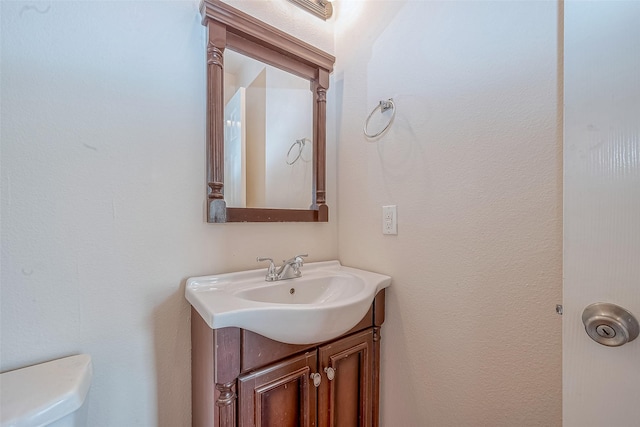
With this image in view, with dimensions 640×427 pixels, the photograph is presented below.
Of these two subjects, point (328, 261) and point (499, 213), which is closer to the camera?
point (499, 213)

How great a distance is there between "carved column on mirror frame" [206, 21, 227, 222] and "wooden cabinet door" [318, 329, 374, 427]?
63cm

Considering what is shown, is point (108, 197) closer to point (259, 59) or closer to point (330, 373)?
point (259, 59)

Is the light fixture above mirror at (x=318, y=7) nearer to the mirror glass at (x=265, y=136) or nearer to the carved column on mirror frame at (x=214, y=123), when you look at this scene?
the mirror glass at (x=265, y=136)

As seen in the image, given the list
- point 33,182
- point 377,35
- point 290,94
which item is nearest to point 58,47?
point 33,182

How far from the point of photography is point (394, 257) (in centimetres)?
106

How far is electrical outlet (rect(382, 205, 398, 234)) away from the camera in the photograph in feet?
3.44

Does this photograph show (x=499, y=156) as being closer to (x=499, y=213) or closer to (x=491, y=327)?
(x=499, y=213)

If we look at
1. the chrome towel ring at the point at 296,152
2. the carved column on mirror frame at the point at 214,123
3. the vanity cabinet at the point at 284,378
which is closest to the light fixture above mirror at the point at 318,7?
the carved column on mirror frame at the point at 214,123

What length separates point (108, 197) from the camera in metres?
0.82

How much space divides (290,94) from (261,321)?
101 centimetres

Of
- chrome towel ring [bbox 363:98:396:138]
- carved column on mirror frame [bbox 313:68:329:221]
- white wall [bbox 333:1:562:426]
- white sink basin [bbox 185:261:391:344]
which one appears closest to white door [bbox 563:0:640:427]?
white wall [bbox 333:1:562:426]

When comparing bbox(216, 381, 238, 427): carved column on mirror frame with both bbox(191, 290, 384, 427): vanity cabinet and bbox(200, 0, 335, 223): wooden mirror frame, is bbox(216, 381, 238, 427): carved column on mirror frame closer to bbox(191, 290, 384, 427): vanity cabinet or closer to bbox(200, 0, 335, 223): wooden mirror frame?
bbox(191, 290, 384, 427): vanity cabinet

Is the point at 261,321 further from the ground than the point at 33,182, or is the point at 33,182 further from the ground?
the point at 33,182

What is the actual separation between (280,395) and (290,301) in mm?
312
